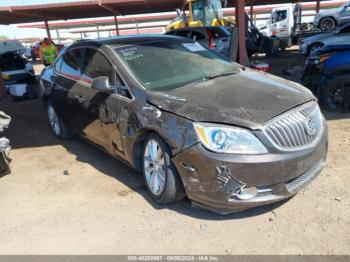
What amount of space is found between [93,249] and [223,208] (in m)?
1.24

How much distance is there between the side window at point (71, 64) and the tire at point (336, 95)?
429 centimetres

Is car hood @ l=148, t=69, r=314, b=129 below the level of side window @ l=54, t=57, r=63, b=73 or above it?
above

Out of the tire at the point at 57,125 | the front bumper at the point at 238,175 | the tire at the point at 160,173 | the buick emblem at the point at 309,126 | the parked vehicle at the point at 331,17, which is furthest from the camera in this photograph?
the parked vehicle at the point at 331,17

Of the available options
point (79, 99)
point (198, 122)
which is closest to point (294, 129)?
point (198, 122)

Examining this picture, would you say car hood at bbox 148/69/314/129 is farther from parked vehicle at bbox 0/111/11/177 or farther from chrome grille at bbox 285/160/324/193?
parked vehicle at bbox 0/111/11/177

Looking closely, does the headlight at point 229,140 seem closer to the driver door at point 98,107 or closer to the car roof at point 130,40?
the driver door at point 98,107

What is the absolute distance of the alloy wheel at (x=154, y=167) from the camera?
383 cm

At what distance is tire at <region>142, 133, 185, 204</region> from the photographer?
367cm

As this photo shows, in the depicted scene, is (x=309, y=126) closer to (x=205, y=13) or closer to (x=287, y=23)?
(x=205, y=13)

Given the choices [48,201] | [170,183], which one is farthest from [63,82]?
[170,183]

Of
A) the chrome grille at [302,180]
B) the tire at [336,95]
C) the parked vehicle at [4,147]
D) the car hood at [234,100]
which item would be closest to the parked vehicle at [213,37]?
the tire at [336,95]

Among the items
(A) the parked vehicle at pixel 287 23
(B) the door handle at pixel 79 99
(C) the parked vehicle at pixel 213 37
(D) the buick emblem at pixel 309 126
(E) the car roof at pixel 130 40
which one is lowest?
(A) the parked vehicle at pixel 287 23

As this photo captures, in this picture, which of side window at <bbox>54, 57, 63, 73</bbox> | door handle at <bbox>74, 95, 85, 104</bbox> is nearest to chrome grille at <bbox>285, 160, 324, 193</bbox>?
door handle at <bbox>74, 95, 85, 104</bbox>

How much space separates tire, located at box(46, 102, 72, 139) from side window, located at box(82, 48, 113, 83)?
1.45m
